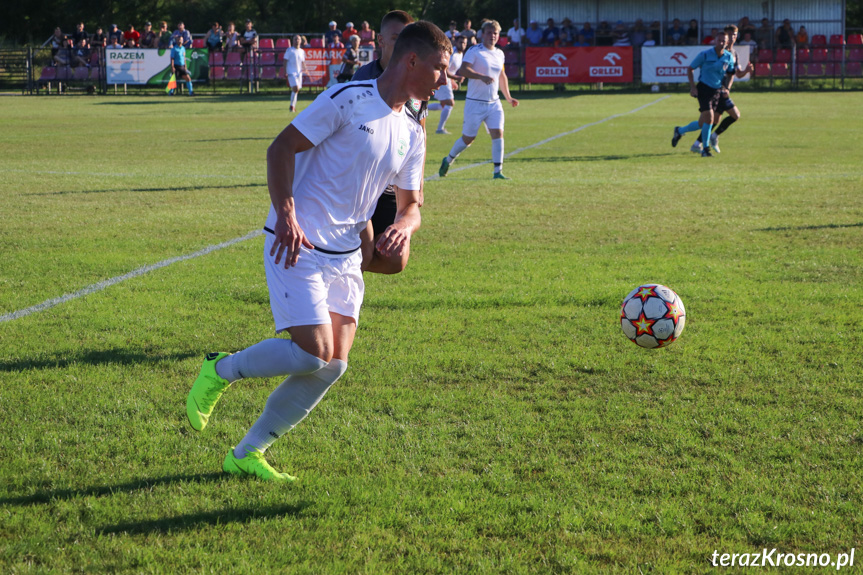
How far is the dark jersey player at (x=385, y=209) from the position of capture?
400 centimetres

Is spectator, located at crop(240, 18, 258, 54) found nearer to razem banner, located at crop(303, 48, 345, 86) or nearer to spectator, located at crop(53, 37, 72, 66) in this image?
razem banner, located at crop(303, 48, 345, 86)

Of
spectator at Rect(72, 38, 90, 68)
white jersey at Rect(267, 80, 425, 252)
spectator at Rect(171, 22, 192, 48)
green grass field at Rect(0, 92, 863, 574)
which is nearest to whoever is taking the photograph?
green grass field at Rect(0, 92, 863, 574)

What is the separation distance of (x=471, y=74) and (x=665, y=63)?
2487cm

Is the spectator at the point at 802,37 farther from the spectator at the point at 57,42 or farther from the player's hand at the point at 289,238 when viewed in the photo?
the player's hand at the point at 289,238

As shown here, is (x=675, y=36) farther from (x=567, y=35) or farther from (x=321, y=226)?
(x=321, y=226)

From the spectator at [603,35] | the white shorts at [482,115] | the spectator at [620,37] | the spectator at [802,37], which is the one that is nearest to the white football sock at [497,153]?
the white shorts at [482,115]

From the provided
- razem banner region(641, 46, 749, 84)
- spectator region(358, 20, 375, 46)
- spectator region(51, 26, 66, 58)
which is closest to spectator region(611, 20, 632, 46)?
razem banner region(641, 46, 749, 84)

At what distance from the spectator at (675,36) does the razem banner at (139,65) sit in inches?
771

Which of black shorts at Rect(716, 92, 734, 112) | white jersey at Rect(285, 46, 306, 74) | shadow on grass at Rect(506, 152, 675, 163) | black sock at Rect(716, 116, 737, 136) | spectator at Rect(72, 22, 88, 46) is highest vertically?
spectator at Rect(72, 22, 88, 46)

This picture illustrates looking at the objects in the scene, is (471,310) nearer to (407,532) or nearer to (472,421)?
(472,421)

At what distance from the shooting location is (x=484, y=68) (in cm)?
1311

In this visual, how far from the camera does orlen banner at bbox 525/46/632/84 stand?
118ft

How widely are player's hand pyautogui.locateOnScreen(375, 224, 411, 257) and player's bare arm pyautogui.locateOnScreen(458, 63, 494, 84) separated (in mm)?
9484

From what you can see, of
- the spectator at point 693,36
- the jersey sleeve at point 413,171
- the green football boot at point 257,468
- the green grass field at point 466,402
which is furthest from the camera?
the spectator at point 693,36
